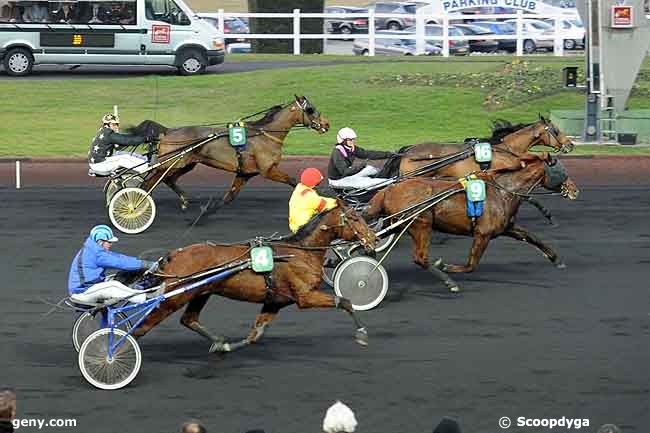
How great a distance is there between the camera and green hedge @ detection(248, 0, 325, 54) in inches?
1505

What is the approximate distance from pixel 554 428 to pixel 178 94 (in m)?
21.6

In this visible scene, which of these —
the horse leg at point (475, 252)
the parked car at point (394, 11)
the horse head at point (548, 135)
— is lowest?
the horse leg at point (475, 252)

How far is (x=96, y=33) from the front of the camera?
106 ft

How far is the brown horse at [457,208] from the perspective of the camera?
47.6 feet

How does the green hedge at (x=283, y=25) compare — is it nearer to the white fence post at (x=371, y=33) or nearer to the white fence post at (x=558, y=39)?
the white fence post at (x=371, y=33)

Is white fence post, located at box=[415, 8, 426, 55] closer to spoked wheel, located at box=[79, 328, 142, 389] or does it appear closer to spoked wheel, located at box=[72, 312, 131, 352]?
spoked wheel, located at box=[72, 312, 131, 352]

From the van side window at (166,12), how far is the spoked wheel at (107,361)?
72.7ft

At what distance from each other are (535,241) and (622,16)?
11757 mm

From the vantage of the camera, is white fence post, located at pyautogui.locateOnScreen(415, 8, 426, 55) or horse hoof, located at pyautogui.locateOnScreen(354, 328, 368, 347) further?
white fence post, located at pyautogui.locateOnScreen(415, 8, 426, 55)

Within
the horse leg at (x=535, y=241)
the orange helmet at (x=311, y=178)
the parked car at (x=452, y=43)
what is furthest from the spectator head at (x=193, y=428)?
the parked car at (x=452, y=43)

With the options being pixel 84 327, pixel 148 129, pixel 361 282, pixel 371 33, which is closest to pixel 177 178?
pixel 148 129

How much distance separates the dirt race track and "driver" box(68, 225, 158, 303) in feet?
2.52

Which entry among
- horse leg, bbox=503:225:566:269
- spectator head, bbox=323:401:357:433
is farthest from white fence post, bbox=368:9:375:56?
spectator head, bbox=323:401:357:433

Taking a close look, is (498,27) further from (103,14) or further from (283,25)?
(103,14)
